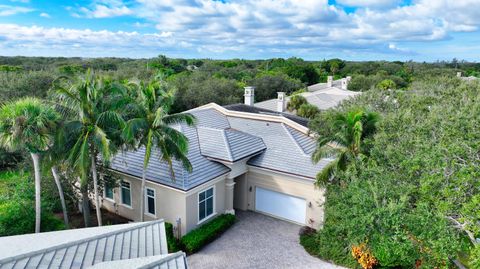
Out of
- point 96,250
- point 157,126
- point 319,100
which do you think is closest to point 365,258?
point 157,126

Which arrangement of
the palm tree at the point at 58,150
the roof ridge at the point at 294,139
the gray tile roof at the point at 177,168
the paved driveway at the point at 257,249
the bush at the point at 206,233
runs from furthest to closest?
the roof ridge at the point at 294,139
the gray tile roof at the point at 177,168
the bush at the point at 206,233
the paved driveway at the point at 257,249
the palm tree at the point at 58,150

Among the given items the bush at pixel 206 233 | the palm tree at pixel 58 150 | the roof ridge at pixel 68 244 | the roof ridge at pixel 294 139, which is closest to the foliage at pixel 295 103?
the roof ridge at pixel 294 139

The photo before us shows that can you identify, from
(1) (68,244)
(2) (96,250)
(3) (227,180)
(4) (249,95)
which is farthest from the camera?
(4) (249,95)

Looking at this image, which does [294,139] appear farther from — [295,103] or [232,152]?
[295,103]

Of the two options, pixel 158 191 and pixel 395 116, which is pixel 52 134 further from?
pixel 395 116

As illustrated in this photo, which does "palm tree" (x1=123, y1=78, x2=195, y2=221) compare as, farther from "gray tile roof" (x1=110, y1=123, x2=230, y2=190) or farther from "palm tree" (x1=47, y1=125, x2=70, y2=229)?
"palm tree" (x1=47, y1=125, x2=70, y2=229)

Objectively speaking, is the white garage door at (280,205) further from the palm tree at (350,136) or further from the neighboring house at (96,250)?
→ the neighboring house at (96,250)

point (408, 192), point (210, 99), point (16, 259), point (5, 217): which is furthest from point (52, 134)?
point (210, 99)
